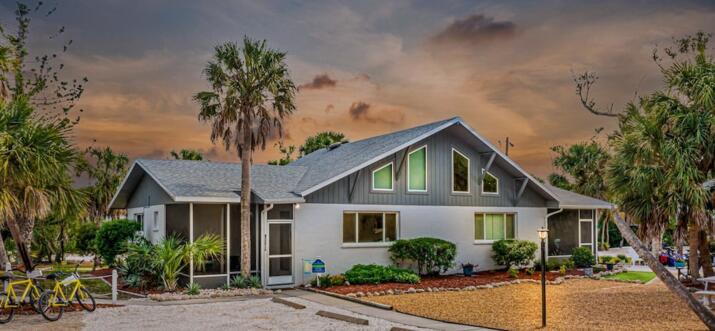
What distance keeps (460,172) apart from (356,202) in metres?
4.51

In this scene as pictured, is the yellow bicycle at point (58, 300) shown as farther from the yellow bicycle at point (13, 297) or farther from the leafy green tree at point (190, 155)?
the leafy green tree at point (190, 155)

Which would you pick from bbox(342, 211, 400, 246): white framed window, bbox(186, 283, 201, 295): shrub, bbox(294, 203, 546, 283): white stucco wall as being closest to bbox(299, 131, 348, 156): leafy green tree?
bbox(294, 203, 546, 283): white stucco wall

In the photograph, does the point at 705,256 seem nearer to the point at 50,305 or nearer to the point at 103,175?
the point at 50,305

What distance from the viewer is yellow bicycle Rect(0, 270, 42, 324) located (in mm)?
12281

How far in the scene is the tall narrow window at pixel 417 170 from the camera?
829 inches

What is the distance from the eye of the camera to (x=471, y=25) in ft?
64.5

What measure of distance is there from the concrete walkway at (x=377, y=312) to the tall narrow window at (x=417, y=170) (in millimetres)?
5864

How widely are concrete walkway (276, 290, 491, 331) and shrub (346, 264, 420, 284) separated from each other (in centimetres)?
182

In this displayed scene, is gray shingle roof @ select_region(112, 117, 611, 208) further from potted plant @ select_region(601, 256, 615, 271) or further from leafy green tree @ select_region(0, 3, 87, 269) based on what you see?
leafy green tree @ select_region(0, 3, 87, 269)

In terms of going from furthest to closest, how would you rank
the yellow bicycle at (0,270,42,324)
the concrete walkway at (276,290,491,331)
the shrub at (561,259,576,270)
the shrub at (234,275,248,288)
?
the shrub at (561,259,576,270) → the shrub at (234,275,248,288) → the yellow bicycle at (0,270,42,324) → the concrete walkway at (276,290,491,331)

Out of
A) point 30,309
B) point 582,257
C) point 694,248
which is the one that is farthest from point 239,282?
point 582,257

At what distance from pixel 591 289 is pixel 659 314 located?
4.83m

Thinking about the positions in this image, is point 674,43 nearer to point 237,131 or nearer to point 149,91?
point 237,131

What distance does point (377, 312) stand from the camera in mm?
13414
